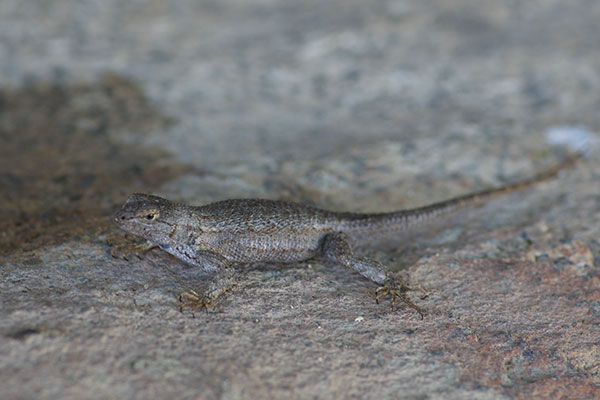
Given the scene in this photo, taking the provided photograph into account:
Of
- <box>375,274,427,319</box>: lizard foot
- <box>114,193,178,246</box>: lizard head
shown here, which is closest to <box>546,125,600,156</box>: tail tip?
<box>375,274,427,319</box>: lizard foot

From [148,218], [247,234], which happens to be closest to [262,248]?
[247,234]

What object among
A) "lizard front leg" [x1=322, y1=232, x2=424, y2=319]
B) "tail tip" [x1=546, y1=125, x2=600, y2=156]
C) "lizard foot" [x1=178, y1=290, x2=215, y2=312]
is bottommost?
"lizard foot" [x1=178, y1=290, x2=215, y2=312]

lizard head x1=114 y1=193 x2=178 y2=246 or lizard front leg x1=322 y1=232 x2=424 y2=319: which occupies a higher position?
lizard head x1=114 y1=193 x2=178 y2=246

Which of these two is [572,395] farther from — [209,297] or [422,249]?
[209,297]

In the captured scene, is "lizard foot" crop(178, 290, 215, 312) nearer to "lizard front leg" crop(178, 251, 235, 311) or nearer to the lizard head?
"lizard front leg" crop(178, 251, 235, 311)

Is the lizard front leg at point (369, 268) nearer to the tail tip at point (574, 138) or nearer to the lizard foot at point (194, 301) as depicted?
the lizard foot at point (194, 301)

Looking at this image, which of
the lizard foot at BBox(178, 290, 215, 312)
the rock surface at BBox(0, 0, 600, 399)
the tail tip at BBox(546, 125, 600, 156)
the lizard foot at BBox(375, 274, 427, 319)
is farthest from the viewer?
the tail tip at BBox(546, 125, 600, 156)

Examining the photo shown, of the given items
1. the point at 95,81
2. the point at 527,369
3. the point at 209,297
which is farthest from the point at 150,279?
the point at 95,81

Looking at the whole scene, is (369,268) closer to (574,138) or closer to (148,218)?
(148,218)

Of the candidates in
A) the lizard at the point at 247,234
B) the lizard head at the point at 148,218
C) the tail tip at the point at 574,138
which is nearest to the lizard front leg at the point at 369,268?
the lizard at the point at 247,234
